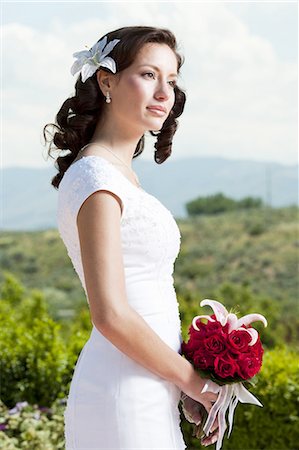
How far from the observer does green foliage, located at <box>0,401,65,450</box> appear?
14.1 feet

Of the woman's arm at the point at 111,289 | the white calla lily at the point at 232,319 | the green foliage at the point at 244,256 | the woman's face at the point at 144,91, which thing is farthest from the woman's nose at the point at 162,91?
the green foliage at the point at 244,256

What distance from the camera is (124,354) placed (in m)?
2.03

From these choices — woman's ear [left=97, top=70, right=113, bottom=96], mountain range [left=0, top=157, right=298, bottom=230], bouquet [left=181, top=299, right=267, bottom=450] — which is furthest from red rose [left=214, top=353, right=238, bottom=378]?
mountain range [left=0, top=157, right=298, bottom=230]

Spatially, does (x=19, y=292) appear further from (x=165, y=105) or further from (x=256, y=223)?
(x=256, y=223)

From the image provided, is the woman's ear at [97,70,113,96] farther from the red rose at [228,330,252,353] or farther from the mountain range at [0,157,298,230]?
the mountain range at [0,157,298,230]

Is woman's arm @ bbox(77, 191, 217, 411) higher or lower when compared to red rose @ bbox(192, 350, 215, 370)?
higher

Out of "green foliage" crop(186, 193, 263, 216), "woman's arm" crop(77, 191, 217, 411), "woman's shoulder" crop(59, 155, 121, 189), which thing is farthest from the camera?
"green foliage" crop(186, 193, 263, 216)

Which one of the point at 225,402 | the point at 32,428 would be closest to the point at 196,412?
the point at 225,402

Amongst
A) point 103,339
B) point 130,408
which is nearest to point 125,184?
point 103,339

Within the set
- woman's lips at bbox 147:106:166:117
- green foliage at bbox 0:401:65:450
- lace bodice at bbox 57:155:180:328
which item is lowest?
green foliage at bbox 0:401:65:450

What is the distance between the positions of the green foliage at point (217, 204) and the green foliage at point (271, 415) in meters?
26.0

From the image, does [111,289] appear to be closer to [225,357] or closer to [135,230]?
[135,230]

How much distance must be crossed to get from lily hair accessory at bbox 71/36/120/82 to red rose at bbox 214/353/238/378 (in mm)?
771

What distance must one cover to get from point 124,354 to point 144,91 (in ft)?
2.13
